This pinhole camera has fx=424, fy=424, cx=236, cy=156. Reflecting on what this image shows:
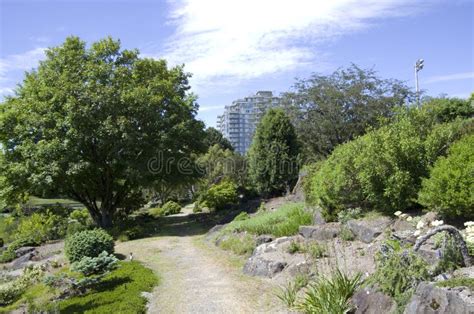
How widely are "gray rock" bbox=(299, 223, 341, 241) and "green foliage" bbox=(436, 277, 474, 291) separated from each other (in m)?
5.24

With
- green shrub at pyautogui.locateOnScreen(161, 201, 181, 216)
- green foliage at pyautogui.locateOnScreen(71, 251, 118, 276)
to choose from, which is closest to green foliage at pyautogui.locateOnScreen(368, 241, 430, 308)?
green foliage at pyautogui.locateOnScreen(71, 251, 118, 276)

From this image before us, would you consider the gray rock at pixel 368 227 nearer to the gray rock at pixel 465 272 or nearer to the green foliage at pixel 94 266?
the gray rock at pixel 465 272

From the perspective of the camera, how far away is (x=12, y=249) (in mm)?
16984

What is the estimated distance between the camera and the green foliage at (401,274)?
5.14 meters

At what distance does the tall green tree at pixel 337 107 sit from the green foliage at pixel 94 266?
16.5m

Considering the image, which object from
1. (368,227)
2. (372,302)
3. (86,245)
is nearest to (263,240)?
(368,227)

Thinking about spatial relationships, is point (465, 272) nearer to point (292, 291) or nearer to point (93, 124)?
point (292, 291)

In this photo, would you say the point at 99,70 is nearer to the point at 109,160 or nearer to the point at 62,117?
the point at 62,117

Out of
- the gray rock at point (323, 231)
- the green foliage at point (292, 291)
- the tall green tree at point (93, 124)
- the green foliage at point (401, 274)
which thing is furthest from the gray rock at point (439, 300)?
the tall green tree at point (93, 124)

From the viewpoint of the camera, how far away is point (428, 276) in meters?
5.23

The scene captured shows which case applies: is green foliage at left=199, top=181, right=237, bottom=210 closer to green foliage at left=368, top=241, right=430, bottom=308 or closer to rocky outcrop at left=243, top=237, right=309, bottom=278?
rocky outcrop at left=243, top=237, right=309, bottom=278

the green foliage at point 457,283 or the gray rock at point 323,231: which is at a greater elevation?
the green foliage at point 457,283

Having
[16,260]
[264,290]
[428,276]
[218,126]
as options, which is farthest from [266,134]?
[218,126]

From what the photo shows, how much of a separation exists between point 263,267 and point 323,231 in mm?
1776
